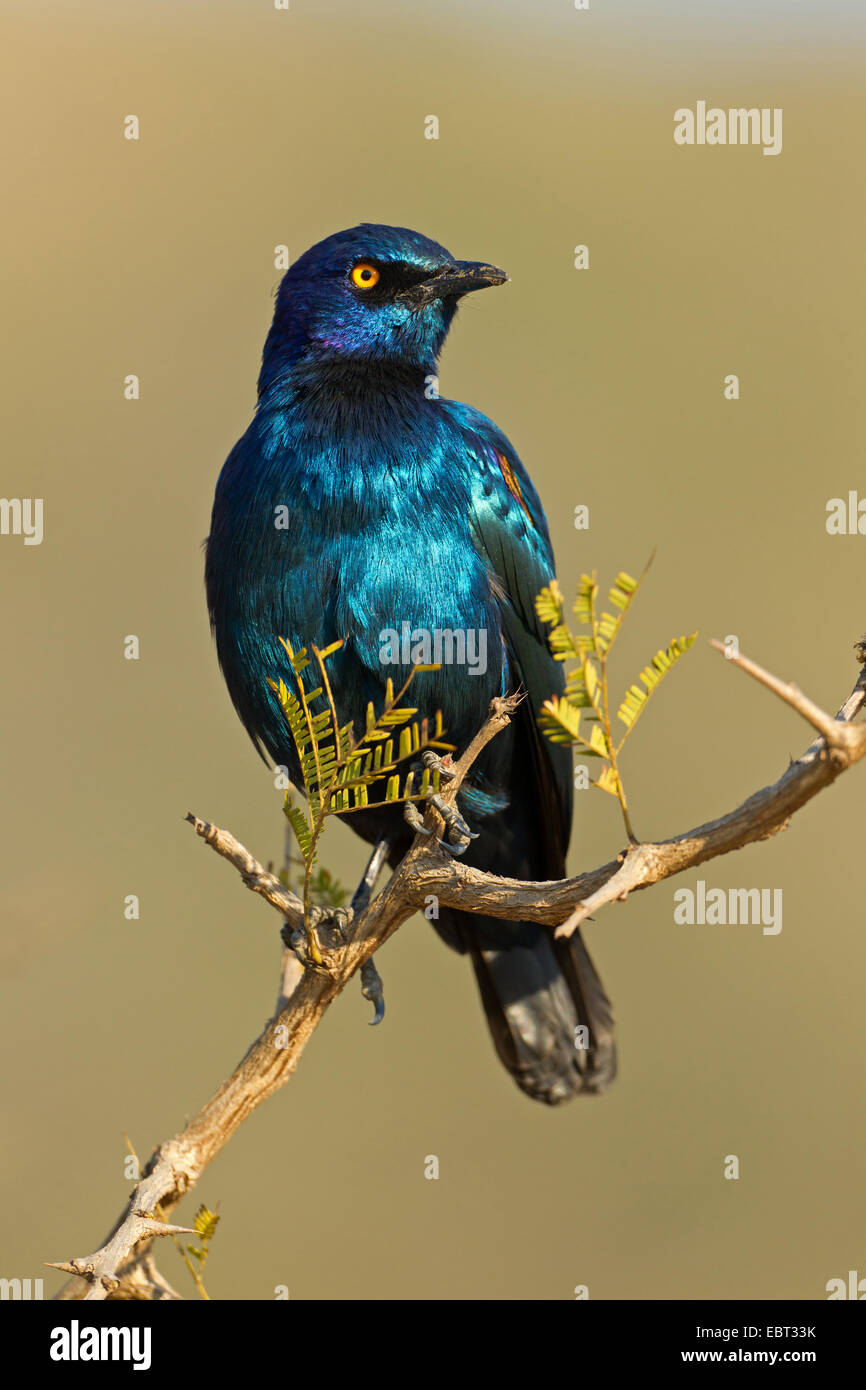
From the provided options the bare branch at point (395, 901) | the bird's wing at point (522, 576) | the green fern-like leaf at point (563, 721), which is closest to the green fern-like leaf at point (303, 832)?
the bare branch at point (395, 901)

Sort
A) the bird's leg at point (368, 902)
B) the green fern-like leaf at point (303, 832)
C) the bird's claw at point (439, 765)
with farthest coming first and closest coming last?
the bird's leg at point (368, 902), the bird's claw at point (439, 765), the green fern-like leaf at point (303, 832)

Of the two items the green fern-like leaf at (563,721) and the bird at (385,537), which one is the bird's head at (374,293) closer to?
the bird at (385,537)

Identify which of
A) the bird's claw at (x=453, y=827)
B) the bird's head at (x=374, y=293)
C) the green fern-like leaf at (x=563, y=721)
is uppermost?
the bird's head at (x=374, y=293)

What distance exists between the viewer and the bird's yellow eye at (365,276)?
5.08 meters

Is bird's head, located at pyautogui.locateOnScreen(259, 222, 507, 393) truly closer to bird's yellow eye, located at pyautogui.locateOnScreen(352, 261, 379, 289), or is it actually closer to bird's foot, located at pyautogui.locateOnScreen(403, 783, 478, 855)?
bird's yellow eye, located at pyautogui.locateOnScreen(352, 261, 379, 289)

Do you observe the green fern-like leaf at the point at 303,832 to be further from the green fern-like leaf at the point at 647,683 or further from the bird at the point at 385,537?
the bird at the point at 385,537

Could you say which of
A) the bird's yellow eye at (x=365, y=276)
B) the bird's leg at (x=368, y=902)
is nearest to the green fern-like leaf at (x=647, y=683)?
the bird's leg at (x=368, y=902)

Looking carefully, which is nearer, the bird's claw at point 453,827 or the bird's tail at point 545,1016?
the bird's claw at point 453,827

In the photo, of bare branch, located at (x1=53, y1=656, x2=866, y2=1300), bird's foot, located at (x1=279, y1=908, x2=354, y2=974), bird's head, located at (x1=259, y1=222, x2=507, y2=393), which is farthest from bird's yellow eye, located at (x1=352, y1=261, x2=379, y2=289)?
bird's foot, located at (x1=279, y1=908, x2=354, y2=974)

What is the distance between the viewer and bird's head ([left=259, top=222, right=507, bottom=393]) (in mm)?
5074

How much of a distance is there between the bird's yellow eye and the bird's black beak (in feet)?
0.45

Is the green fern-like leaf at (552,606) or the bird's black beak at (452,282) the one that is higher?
the bird's black beak at (452,282)

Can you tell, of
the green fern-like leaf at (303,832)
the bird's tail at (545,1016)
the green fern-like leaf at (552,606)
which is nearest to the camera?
the green fern-like leaf at (552,606)

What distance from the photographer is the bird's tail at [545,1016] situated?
612 centimetres
